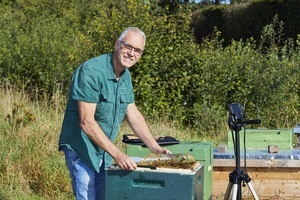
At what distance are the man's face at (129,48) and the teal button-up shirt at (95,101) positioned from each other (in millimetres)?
95

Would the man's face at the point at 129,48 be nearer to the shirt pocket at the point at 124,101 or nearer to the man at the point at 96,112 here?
the man at the point at 96,112

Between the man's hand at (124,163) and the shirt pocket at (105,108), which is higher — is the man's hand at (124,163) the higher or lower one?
the lower one

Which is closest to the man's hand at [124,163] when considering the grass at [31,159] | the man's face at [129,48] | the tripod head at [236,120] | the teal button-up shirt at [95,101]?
the teal button-up shirt at [95,101]

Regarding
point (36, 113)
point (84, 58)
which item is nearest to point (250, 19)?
point (84, 58)

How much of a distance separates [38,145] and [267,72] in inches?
171

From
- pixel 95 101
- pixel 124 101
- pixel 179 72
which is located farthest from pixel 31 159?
pixel 179 72

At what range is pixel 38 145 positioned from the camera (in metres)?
6.53

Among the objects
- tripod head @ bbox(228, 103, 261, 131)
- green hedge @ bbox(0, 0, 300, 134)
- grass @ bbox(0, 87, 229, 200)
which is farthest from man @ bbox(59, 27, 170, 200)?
green hedge @ bbox(0, 0, 300, 134)

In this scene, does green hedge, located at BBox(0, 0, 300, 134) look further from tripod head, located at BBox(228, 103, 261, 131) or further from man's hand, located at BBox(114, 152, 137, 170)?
man's hand, located at BBox(114, 152, 137, 170)

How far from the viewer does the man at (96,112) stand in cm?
362

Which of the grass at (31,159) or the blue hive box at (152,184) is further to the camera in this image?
the grass at (31,159)

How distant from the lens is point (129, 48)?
371 cm

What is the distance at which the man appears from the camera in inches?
142

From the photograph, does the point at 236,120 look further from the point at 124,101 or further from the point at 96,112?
the point at 96,112
